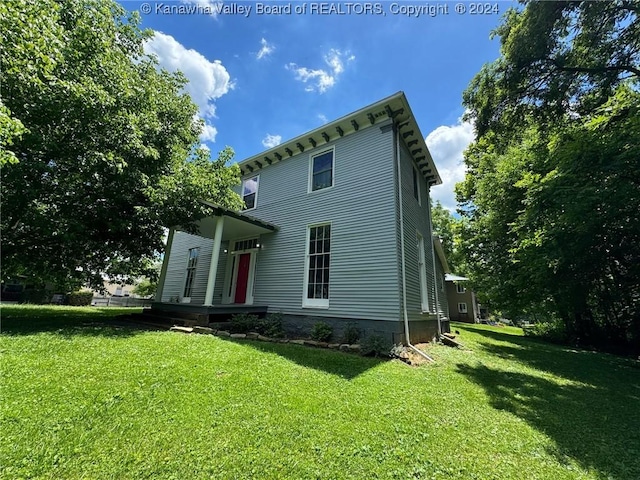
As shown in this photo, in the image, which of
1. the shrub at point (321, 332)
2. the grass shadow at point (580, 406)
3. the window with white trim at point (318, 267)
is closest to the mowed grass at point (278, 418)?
the grass shadow at point (580, 406)

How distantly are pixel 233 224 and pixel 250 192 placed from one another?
2.61 metres

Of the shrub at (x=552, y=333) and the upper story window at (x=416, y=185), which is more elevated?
the upper story window at (x=416, y=185)

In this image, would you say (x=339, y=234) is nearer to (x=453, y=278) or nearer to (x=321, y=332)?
(x=321, y=332)

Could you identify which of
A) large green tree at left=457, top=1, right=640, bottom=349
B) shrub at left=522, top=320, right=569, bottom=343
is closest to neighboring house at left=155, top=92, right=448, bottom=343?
large green tree at left=457, top=1, right=640, bottom=349

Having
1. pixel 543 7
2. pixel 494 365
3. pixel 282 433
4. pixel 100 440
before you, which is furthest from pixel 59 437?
pixel 543 7

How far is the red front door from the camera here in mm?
10328

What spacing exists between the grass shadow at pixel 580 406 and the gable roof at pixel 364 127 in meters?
7.12

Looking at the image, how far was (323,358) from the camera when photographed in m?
5.68

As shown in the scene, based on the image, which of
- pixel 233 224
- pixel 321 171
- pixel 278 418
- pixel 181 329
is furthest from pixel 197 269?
pixel 278 418

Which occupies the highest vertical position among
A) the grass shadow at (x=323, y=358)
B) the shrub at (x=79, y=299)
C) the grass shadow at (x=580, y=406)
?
the shrub at (x=79, y=299)

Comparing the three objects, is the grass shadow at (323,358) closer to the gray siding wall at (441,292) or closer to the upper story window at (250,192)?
the upper story window at (250,192)

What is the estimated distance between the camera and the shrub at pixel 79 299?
1788 centimetres

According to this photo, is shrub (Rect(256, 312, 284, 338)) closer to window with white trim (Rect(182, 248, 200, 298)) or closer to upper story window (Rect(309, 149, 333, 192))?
upper story window (Rect(309, 149, 333, 192))

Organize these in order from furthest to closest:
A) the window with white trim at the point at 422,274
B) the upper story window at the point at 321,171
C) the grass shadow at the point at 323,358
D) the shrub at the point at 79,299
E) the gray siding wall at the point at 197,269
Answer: the shrub at the point at 79,299 < the gray siding wall at the point at 197,269 < the upper story window at the point at 321,171 < the window with white trim at the point at 422,274 < the grass shadow at the point at 323,358
